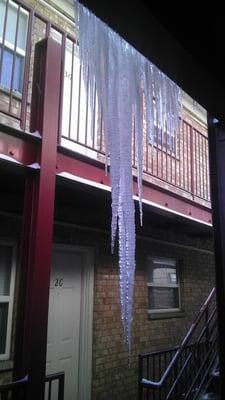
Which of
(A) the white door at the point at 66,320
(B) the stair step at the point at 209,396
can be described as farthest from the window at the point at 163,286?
(B) the stair step at the point at 209,396

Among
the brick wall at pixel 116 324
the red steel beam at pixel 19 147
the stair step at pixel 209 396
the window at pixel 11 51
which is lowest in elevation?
the stair step at pixel 209 396

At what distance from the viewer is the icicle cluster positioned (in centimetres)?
226

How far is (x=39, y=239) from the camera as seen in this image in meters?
3.29

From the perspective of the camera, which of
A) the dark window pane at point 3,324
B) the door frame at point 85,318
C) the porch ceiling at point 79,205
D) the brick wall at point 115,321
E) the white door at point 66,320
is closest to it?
the porch ceiling at point 79,205

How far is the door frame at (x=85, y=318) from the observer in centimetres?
541

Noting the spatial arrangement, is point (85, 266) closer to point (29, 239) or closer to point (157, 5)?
point (29, 239)

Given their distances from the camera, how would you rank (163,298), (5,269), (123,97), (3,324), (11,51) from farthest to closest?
(163,298) → (11,51) → (5,269) → (3,324) → (123,97)

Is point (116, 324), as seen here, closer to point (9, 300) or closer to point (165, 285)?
point (165, 285)

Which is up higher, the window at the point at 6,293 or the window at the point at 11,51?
the window at the point at 11,51

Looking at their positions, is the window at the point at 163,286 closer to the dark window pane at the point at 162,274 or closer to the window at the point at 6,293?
the dark window pane at the point at 162,274

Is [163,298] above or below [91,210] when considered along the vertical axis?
below

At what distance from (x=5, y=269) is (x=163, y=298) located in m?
3.48

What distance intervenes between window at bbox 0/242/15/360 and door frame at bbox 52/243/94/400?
0.75 m

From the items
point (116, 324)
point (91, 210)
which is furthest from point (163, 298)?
point (91, 210)
